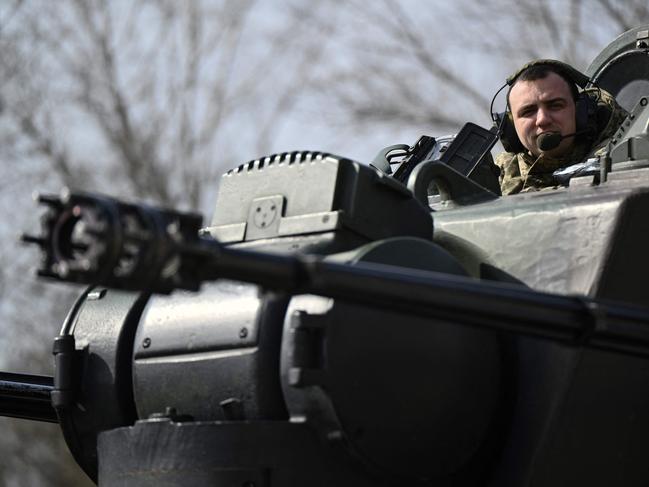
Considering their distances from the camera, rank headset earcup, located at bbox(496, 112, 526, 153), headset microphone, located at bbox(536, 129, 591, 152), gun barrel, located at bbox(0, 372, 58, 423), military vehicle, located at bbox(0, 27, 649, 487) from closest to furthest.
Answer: military vehicle, located at bbox(0, 27, 649, 487), gun barrel, located at bbox(0, 372, 58, 423), headset microphone, located at bbox(536, 129, 591, 152), headset earcup, located at bbox(496, 112, 526, 153)

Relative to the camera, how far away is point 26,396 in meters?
5.37

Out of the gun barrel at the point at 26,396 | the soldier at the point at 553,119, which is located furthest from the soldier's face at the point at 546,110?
the gun barrel at the point at 26,396

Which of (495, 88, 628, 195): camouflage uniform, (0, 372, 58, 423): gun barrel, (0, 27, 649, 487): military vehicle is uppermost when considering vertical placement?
(495, 88, 628, 195): camouflage uniform

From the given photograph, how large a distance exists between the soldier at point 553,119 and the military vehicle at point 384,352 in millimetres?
817

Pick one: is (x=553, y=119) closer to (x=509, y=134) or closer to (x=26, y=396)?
(x=509, y=134)

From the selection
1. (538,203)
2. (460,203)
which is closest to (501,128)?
(460,203)

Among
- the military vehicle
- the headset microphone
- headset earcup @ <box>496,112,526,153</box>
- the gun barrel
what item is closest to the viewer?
the military vehicle

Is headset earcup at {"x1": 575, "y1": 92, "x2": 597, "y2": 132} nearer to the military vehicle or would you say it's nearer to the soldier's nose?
the soldier's nose

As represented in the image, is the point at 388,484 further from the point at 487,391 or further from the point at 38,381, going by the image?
the point at 38,381

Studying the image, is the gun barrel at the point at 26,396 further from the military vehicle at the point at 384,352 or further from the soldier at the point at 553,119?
the soldier at the point at 553,119

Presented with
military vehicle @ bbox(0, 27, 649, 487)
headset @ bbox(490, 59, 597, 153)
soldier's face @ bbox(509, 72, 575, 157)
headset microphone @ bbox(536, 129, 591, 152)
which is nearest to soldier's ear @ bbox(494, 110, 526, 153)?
headset @ bbox(490, 59, 597, 153)

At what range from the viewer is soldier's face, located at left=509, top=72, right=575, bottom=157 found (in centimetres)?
561

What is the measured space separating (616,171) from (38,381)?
189cm

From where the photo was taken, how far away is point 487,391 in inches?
170
